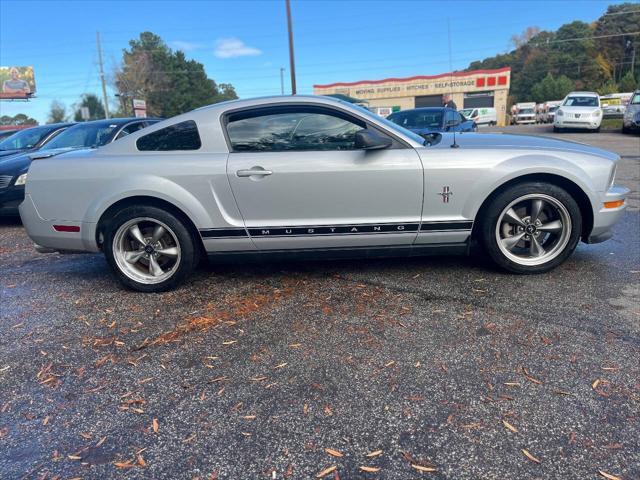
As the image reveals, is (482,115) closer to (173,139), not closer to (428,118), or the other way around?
(428,118)

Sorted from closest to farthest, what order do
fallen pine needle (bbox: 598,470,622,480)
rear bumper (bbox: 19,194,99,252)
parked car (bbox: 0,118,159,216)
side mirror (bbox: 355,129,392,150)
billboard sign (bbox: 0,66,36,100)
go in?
→ fallen pine needle (bbox: 598,470,622,480)
side mirror (bbox: 355,129,392,150)
rear bumper (bbox: 19,194,99,252)
parked car (bbox: 0,118,159,216)
billboard sign (bbox: 0,66,36,100)

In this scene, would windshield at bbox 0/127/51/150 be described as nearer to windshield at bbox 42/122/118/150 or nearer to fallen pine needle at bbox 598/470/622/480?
windshield at bbox 42/122/118/150

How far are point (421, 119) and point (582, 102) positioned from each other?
1524 cm

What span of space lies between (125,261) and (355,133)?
215cm

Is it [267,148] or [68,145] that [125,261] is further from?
[68,145]

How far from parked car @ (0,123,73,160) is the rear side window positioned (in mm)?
5377

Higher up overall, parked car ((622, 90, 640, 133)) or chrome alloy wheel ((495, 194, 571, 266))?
parked car ((622, 90, 640, 133))

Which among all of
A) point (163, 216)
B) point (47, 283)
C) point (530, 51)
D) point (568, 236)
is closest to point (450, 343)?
point (568, 236)

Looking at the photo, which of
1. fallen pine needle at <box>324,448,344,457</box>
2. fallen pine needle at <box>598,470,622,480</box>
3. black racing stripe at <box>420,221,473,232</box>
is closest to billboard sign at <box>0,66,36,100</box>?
black racing stripe at <box>420,221,473,232</box>

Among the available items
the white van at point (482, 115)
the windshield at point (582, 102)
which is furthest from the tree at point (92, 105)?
the windshield at point (582, 102)

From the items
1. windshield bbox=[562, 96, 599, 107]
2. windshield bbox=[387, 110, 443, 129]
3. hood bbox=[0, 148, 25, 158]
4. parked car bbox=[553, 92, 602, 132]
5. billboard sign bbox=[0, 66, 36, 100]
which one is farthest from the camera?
billboard sign bbox=[0, 66, 36, 100]

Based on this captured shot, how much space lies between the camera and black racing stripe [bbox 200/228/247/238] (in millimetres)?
3678

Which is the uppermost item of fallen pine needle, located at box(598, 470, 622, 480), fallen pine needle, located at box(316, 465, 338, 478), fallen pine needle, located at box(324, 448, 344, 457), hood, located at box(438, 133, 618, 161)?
hood, located at box(438, 133, 618, 161)

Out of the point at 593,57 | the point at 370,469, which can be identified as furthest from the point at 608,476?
the point at 593,57
